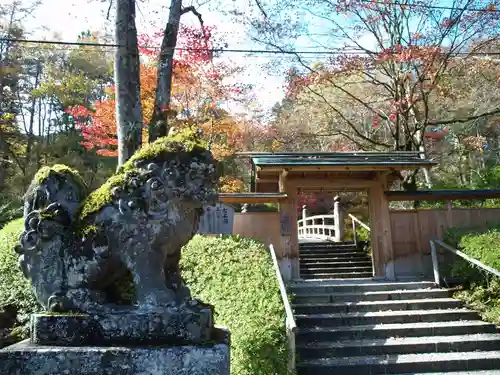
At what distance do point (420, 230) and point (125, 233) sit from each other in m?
9.98

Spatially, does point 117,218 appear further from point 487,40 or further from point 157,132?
point 487,40

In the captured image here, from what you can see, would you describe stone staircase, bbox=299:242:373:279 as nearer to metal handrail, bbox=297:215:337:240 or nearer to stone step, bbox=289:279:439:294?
metal handrail, bbox=297:215:337:240

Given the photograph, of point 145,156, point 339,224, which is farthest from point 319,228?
point 145,156

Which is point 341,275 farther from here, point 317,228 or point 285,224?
point 317,228

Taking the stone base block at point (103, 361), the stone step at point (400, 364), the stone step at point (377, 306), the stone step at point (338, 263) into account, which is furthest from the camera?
the stone step at point (338, 263)

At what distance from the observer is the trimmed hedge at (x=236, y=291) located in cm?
→ 557

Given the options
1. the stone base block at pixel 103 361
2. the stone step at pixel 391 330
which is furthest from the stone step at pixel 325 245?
the stone base block at pixel 103 361

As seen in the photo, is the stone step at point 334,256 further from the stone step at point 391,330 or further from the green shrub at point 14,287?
the green shrub at point 14,287

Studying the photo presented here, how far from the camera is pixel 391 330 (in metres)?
7.49

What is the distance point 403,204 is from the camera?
17.6m

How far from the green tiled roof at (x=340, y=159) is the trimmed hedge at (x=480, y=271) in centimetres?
203

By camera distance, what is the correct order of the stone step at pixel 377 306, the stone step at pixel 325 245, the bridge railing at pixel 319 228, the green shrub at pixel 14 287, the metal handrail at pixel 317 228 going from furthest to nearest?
the metal handrail at pixel 317 228 < the bridge railing at pixel 319 228 < the stone step at pixel 325 245 < the stone step at pixel 377 306 < the green shrub at pixel 14 287

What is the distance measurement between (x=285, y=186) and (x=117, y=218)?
860 cm

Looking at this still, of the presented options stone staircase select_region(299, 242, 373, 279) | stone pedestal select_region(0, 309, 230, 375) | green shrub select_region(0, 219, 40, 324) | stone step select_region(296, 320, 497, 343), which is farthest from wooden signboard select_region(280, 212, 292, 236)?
stone pedestal select_region(0, 309, 230, 375)
